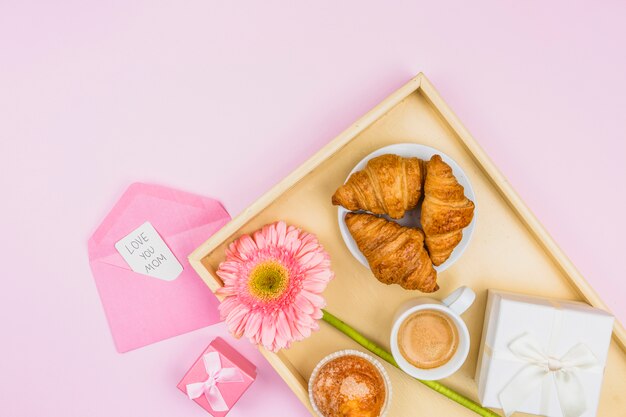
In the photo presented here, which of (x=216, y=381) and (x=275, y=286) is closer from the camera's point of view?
(x=275, y=286)

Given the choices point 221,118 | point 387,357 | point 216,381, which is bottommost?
point 216,381

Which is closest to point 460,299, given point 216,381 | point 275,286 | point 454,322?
point 454,322

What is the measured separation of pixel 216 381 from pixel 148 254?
1.18ft

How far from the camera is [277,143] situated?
4.00ft

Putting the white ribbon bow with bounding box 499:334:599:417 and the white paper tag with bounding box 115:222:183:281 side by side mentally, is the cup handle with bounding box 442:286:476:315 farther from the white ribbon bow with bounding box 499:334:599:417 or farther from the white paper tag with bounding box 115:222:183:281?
the white paper tag with bounding box 115:222:183:281

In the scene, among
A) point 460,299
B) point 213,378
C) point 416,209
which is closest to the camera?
point 460,299

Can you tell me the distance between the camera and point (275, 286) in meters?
1.00

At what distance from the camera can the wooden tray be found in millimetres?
1035

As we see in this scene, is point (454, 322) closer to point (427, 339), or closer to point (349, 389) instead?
point (427, 339)

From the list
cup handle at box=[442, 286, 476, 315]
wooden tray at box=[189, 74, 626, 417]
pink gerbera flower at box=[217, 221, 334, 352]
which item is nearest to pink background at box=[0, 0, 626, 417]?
wooden tray at box=[189, 74, 626, 417]

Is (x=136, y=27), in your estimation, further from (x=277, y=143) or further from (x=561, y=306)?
(x=561, y=306)

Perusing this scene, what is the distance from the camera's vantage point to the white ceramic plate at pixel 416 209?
1.01 meters

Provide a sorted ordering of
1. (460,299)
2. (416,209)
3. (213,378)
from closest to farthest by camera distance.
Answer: (460,299), (416,209), (213,378)

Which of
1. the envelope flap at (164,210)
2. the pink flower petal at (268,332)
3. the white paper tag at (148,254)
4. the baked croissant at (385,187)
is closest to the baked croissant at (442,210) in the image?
the baked croissant at (385,187)
